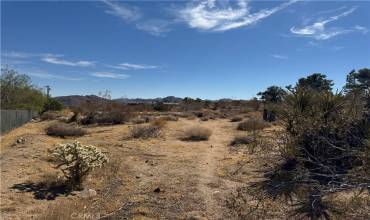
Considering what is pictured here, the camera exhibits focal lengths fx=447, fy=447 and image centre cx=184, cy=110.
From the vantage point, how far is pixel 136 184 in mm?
12070

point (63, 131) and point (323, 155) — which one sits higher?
point (323, 155)

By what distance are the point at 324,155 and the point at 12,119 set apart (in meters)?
25.7

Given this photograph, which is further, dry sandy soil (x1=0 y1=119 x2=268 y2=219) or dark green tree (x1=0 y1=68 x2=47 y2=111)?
dark green tree (x1=0 y1=68 x2=47 y2=111)

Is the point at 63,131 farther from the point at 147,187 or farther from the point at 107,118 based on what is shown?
the point at 147,187

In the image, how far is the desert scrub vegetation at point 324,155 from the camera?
17.4ft

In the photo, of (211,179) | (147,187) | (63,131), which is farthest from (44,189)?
(63,131)

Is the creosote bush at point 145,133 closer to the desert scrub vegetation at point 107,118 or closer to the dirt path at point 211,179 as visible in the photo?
the dirt path at point 211,179

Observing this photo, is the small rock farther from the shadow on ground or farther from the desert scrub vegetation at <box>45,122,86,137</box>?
the desert scrub vegetation at <box>45,122,86,137</box>

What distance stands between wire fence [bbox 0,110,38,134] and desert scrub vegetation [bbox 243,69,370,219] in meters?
19.6

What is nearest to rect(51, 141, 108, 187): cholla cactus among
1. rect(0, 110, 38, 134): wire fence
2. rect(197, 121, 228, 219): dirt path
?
rect(197, 121, 228, 219): dirt path

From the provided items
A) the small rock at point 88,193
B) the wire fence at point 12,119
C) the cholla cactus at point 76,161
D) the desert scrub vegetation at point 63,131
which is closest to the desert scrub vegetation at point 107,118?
the wire fence at point 12,119

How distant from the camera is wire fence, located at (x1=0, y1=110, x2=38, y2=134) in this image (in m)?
26.8

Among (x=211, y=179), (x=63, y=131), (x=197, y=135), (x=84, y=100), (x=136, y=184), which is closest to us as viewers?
(x=136, y=184)

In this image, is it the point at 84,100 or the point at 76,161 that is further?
the point at 84,100
